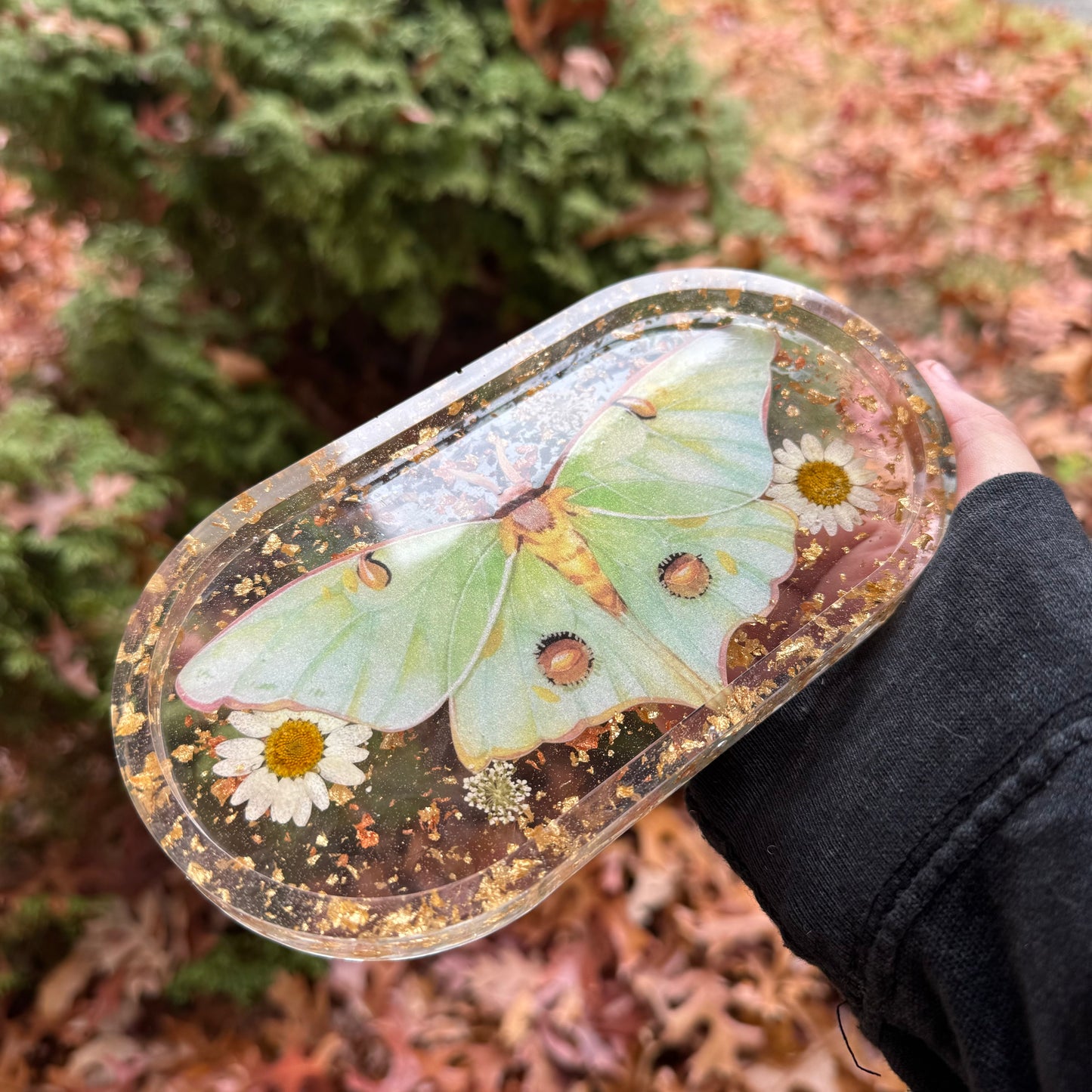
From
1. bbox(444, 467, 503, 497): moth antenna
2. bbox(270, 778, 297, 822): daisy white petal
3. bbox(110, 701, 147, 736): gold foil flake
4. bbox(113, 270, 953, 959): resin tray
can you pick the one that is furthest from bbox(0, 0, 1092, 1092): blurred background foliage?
bbox(444, 467, 503, 497): moth antenna

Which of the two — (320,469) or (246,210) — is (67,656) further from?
(246,210)

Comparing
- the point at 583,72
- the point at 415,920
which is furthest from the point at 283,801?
the point at 583,72

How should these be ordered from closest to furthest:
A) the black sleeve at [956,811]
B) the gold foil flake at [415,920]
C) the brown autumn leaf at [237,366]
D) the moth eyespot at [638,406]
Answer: the black sleeve at [956,811]
the gold foil flake at [415,920]
the moth eyespot at [638,406]
the brown autumn leaf at [237,366]


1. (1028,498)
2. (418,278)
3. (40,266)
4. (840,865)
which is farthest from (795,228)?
(40,266)

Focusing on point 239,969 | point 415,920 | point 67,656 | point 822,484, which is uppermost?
point 822,484

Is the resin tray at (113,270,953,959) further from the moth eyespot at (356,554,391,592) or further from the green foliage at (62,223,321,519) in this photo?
the green foliage at (62,223,321,519)

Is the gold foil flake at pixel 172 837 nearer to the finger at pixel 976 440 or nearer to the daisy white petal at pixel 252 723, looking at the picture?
the daisy white petal at pixel 252 723

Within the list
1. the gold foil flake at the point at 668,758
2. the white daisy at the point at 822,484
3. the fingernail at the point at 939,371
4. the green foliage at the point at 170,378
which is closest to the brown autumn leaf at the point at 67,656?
the green foliage at the point at 170,378
